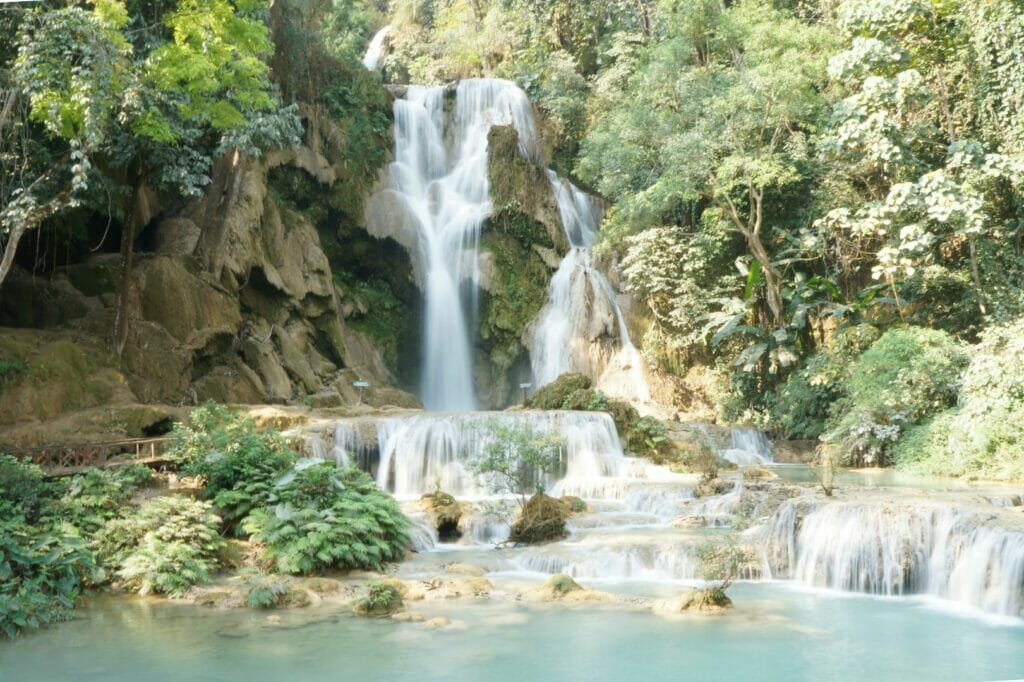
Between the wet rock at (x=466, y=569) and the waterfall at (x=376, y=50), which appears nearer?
the wet rock at (x=466, y=569)

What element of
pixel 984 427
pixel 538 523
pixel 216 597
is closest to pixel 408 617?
pixel 216 597

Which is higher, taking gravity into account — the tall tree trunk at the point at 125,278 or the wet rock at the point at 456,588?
the tall tree trunk at the point at 125,278

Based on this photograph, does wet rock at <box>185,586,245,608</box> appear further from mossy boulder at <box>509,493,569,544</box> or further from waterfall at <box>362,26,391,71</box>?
waterfall at <box>362,26,391,71</box>

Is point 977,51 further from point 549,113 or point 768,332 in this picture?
point 549,113

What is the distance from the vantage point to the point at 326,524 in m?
9.88

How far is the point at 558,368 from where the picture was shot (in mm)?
21938

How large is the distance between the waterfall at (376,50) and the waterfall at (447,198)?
819 centimetres

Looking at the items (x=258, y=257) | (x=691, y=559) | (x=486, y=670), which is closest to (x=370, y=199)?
(x=258, y=257)

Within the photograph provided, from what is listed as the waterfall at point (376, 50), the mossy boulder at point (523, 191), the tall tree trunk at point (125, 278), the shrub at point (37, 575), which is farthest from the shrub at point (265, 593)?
the waterfall at point (376, 50)

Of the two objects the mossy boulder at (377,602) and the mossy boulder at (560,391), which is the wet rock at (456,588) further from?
the mossy boulder at (560,391)

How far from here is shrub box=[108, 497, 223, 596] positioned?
9.03 meters

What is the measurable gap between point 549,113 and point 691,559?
19615 mm

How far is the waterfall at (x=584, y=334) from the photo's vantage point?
2167 centimetres

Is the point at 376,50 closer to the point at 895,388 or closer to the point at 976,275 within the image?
the point at 976,275
